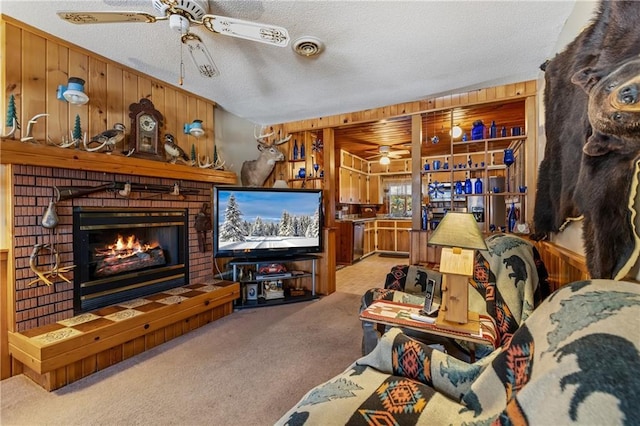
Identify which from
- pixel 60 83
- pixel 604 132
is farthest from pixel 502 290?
pixel 60 83

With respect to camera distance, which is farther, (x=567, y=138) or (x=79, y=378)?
(x=79, y=378)

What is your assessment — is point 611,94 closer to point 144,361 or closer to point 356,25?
point 356,25

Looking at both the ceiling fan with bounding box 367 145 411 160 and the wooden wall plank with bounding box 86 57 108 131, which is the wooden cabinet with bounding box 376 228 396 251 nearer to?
the ceiling fan with bounding box 367 145 411 160

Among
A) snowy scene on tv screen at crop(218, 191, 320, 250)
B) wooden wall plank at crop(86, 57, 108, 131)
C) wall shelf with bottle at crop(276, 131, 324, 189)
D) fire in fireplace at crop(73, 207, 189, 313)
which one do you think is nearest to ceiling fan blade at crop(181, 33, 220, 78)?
wooden wall plank at crop(86, 57, 108, 131)

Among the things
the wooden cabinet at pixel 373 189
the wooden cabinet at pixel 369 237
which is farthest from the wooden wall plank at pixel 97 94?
the wooden cabinet at pixel 373 189

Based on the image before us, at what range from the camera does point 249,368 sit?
6.83 feet

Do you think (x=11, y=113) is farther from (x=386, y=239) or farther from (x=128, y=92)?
(x=386, y=239)

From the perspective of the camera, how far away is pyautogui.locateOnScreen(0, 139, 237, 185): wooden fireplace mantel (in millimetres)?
1900

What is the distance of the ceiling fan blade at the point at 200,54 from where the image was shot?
181cm

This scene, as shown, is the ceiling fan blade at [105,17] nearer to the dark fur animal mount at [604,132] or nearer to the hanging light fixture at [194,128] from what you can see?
the hanging light fixture at [194,128]

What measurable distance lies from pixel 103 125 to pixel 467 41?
3171 mm

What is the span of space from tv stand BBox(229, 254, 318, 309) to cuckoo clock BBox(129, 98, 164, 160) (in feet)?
4.93

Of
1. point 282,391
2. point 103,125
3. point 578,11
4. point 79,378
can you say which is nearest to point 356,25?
point 578,11

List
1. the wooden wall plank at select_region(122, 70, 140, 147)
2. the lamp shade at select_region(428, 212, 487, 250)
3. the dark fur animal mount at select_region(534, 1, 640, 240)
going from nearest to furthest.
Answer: the dark fur animal mount at select_region(534, 1, 640, 240) < the lamp shade at select_region(428, 212, 487, 250) < the wooden wall plank at select_region(122, 70, 140, 147)
